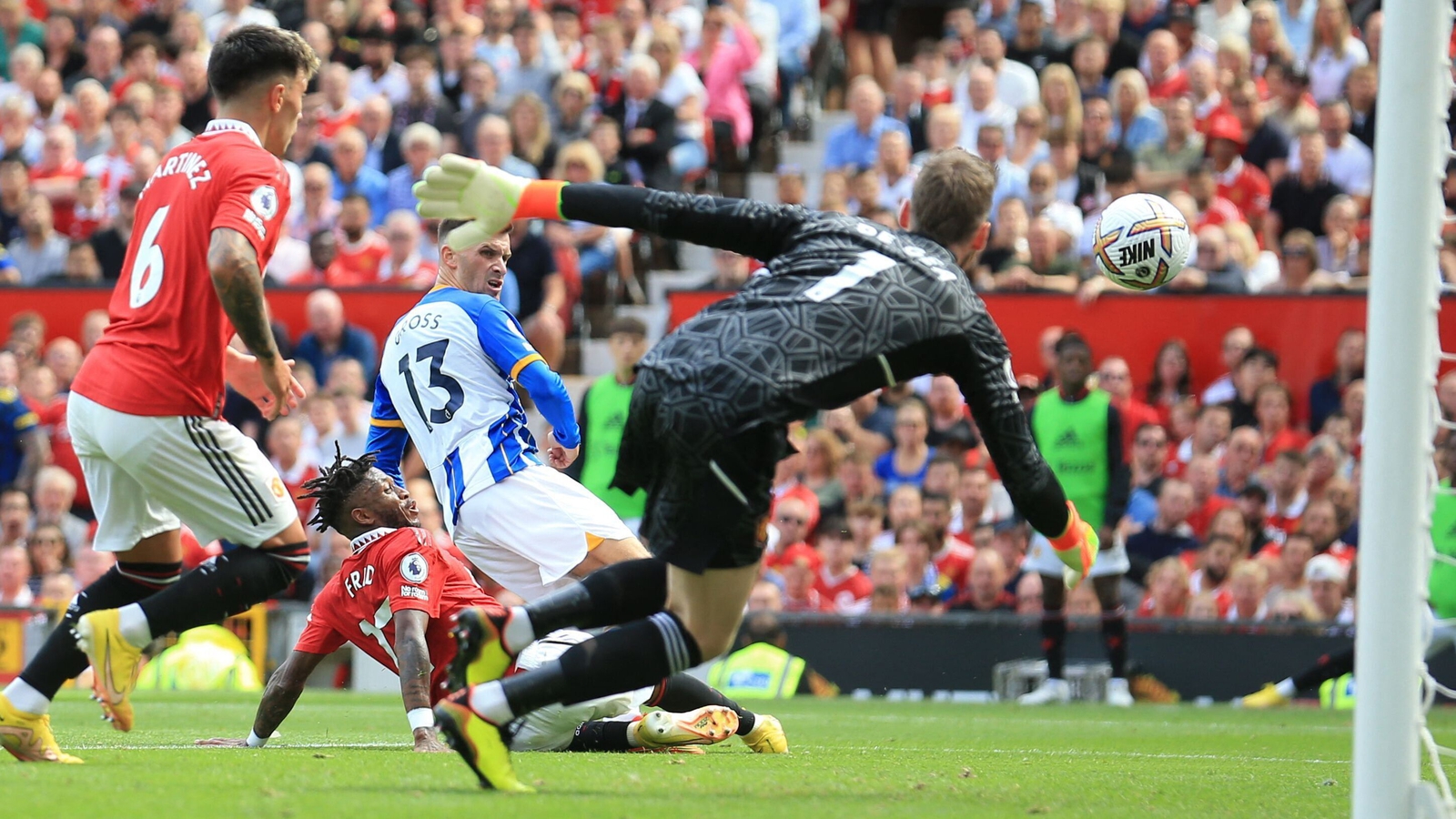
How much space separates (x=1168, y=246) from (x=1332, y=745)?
2661 mm

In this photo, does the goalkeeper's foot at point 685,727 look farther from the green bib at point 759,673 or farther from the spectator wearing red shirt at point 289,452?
the spectator wearing red shirt at point 289,452

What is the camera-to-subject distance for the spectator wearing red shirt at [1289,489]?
12.7m

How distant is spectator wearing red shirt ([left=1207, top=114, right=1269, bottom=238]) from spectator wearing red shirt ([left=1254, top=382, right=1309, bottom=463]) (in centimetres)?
223

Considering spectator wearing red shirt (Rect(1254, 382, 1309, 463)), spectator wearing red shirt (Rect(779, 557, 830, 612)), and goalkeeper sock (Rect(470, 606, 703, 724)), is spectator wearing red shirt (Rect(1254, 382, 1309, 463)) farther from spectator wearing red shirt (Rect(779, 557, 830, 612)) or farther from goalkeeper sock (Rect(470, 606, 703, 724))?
goalkeeper sock (Rect(470, 606, 703, 724))

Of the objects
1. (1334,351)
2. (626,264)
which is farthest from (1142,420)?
(626,264)

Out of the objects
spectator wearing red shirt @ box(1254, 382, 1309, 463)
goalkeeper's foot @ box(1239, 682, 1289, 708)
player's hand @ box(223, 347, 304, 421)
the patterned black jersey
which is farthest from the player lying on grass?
spectator wearing red shirt @ box(1254, 382, 1309, 463)

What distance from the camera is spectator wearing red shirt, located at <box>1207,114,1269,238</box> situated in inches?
594

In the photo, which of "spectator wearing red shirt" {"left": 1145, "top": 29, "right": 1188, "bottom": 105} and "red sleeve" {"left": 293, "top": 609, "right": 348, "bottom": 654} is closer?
"red sleeve" {"left": 293, "top": 609, "right": 348, "bottom": 654}

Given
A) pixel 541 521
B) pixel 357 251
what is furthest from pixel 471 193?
pixel 357 251

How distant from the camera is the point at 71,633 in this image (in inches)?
239

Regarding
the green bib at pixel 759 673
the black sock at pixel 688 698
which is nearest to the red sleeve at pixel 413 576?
the black sock at pixel 688 698

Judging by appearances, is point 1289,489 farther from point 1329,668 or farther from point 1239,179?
point 1239,179

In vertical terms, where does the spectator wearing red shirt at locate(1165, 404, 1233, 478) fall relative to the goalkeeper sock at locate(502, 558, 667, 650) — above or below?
above

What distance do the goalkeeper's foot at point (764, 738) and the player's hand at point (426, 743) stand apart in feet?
3.80
